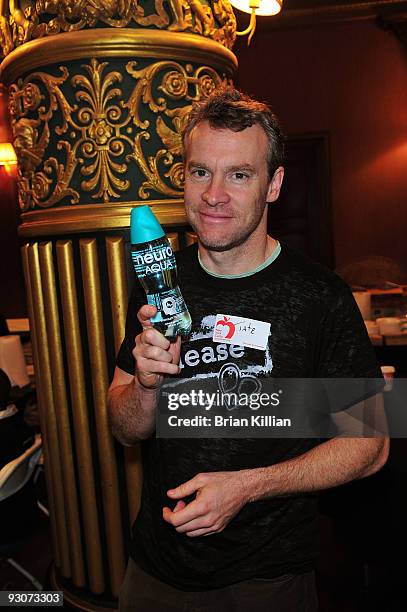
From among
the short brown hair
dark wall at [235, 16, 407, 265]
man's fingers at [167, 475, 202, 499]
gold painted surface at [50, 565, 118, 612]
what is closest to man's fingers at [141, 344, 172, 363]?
man's fingers at [167, 475, 202, 499]

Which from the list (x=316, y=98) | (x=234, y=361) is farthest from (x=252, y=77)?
(x=234, y=361)

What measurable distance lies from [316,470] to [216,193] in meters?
0.58

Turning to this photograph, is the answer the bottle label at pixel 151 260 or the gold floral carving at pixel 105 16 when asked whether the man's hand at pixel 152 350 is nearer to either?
the bottle label at pixel 151 260

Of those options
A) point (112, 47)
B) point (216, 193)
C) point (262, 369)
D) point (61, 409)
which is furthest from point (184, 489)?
point (112, 47)

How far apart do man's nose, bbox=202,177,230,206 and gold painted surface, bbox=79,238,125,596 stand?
769 millimetres

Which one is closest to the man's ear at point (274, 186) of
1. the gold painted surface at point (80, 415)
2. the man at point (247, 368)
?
the man at point (247, 368)

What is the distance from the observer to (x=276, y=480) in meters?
1.23

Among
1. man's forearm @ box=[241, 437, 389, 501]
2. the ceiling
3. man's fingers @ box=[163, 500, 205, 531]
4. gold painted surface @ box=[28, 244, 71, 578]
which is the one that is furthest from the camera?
the ceiling

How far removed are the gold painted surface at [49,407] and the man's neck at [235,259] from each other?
34.8 inches

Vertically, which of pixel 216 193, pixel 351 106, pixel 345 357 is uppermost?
pixel 351 106

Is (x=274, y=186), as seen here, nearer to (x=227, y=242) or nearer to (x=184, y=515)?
(x=227, y=242)

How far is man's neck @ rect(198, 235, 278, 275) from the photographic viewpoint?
133 cm

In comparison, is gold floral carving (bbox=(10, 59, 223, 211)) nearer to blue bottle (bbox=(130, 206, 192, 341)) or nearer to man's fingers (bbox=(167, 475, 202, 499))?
blue bottle (bbox=(130, 206, 192, 341))

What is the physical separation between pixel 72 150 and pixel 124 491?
111 centimetres
